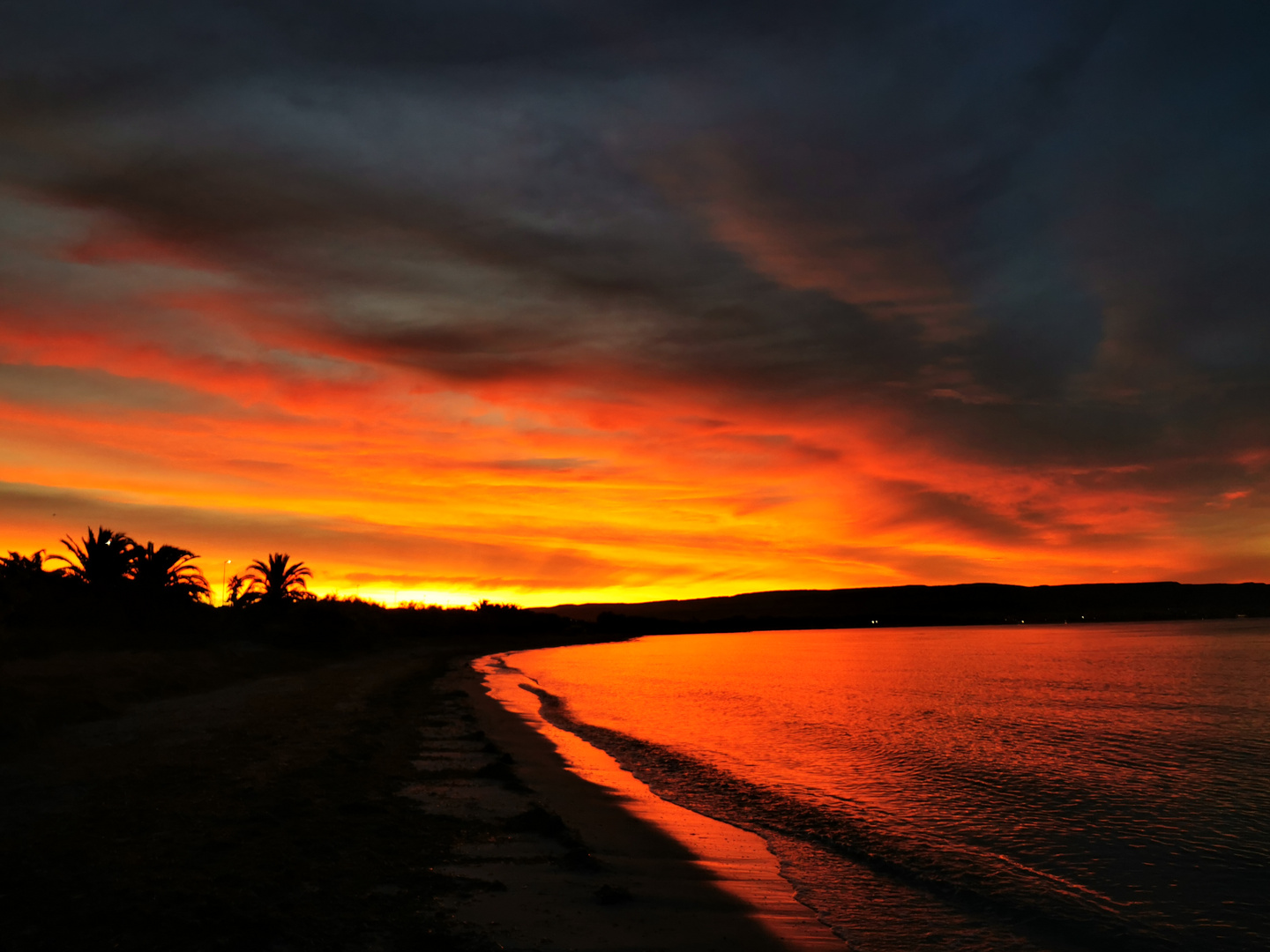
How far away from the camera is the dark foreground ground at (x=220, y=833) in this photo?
715cm

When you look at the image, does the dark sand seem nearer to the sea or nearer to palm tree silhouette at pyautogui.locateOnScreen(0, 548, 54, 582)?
the sea

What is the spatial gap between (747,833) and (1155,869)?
624cm

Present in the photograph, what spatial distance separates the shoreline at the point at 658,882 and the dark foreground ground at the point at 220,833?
872 mm

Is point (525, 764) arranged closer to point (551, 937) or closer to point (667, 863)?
point (667, 863)

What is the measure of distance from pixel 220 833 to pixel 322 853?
67.1 inches

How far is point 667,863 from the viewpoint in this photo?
10.7 metres

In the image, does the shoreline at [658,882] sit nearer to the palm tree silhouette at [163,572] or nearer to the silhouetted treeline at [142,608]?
Result: the silhouetted treeline at [142,608]

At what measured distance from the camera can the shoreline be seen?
7.91m

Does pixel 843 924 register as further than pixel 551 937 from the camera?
Yes

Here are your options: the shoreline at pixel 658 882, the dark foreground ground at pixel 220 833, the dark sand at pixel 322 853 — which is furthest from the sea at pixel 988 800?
the dark foreground ground at pixel 220 833

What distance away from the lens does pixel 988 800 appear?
16.4m

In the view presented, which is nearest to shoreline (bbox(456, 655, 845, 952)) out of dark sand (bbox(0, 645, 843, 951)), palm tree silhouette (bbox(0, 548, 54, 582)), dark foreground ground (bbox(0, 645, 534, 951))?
dark sand (bbox(0, 645, 843, 951))

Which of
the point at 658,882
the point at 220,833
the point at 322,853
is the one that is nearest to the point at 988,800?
the point at 658,882

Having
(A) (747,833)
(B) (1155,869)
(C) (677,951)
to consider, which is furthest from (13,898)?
(B) (1155,869)
